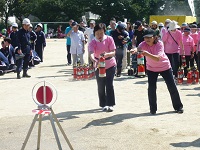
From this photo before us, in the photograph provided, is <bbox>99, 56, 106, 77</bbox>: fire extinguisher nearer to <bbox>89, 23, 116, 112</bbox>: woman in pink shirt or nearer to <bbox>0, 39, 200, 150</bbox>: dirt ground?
<bbox>89, 23, 116, 112</bbox>: woman in pink shirt

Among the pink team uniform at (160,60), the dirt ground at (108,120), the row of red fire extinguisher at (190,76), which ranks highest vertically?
the pink team uniform at (160,60)

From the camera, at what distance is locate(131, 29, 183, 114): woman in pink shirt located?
8.31 metres

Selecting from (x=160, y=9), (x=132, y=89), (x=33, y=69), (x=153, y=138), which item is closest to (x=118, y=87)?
(x=132, y=89)

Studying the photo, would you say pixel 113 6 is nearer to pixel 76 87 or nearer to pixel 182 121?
pixel 76 87

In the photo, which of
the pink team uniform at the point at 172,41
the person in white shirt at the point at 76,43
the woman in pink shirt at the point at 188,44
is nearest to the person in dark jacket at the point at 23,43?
the person in white shirt at the point at 76,43

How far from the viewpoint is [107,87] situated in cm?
898

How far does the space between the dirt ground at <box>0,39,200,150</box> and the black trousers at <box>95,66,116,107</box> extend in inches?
10.2

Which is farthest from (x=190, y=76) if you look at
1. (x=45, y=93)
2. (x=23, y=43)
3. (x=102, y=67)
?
(x=45, y=93)

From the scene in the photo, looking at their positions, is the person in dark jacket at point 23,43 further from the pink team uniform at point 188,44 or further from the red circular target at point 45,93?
the red circular target at point 45,93

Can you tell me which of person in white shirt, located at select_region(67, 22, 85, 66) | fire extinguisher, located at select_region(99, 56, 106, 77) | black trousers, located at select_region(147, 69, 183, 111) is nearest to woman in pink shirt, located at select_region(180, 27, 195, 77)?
person in white shirt, located at select_region(67, 22, 85, 66)

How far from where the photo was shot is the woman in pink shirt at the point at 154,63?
27.3 ft

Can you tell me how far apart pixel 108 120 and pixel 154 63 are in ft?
4.71

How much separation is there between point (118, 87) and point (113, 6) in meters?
52.2

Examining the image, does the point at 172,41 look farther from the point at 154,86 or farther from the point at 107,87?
the point at 107,87
